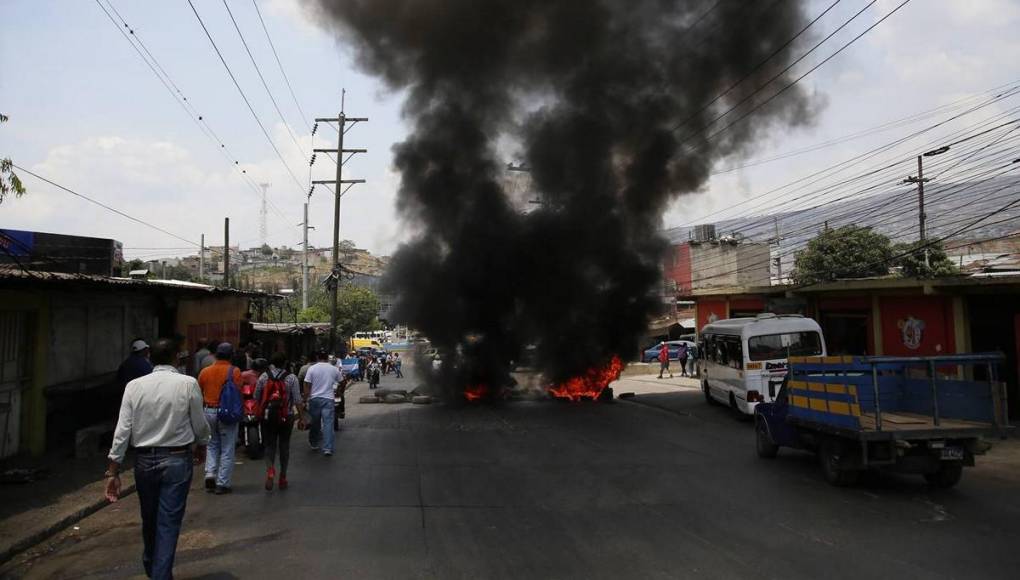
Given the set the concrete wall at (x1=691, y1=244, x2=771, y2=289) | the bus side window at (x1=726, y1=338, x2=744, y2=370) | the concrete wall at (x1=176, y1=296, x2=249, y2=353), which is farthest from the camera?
the concrete wall at (x1=691, y1=244, x2=771, y2=289)

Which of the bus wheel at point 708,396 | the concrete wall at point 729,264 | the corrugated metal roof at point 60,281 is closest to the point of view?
the corrugated metal roof at point 60,281

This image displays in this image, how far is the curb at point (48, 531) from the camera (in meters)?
4.51

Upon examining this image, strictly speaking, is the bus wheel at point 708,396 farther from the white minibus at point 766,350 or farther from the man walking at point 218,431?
the man walking at point 218,431

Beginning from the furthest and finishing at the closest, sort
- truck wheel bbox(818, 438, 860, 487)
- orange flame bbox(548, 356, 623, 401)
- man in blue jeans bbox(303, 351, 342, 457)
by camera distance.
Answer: orange flame bbox(548, 356, 623, 401)
man in blue jeans bbox(303, 351, 342, 457)
truck wheel bbox(818, 438, 860, 487)

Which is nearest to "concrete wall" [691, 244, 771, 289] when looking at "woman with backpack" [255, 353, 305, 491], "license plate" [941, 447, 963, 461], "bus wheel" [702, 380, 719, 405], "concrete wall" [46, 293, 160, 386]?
"bus wheel" [702, 380, 719, 405]

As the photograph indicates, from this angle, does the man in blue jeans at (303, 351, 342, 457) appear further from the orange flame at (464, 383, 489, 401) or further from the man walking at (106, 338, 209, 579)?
the orange flame at (464, 383, 489, 401)

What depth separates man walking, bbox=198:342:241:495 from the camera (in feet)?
21.3

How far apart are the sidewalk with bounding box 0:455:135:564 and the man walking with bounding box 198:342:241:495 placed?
93 centimetres

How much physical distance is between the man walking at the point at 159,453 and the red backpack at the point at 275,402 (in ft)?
9.17

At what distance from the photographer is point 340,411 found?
12422mm

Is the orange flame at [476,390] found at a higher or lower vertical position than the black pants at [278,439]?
lower

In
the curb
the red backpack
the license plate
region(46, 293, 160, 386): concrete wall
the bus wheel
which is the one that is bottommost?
the bus wheel

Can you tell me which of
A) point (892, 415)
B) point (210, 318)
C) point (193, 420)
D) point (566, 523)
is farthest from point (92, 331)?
point (892, 415)

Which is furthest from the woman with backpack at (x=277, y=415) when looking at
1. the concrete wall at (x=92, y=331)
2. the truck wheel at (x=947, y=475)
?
the truck wheel at (x=947, y=475)
